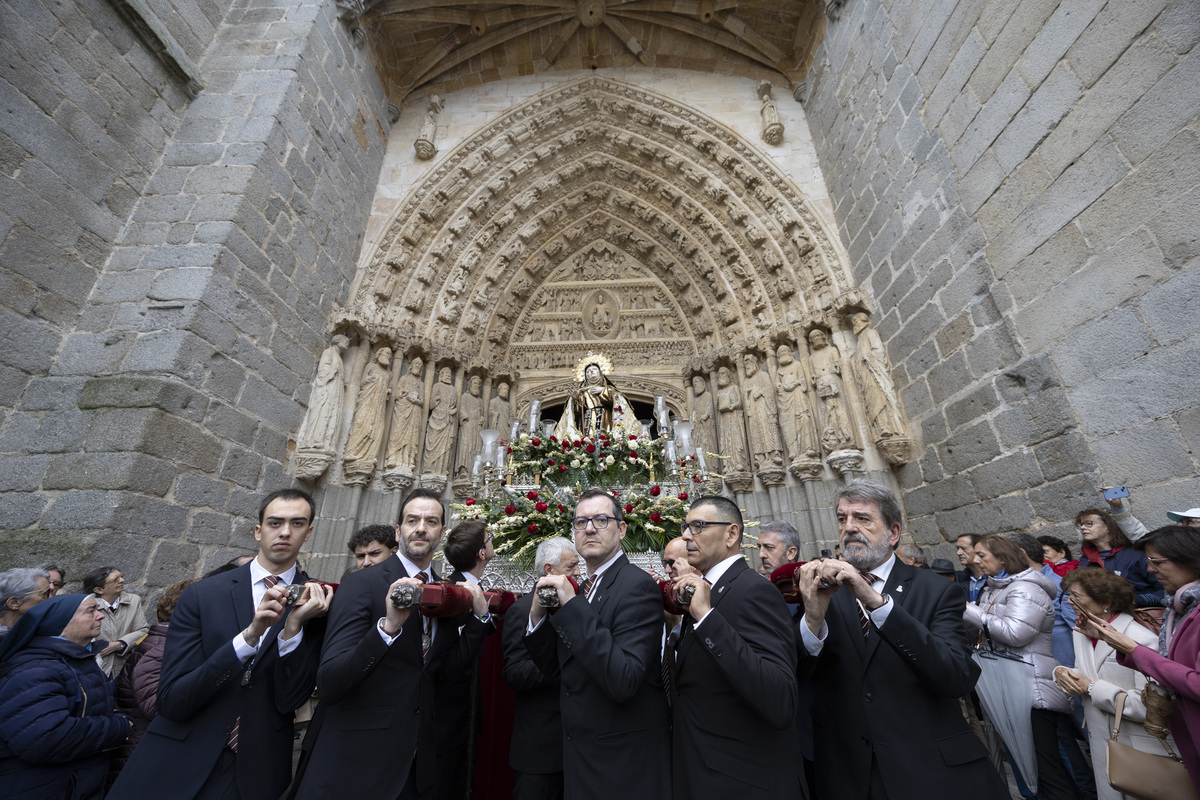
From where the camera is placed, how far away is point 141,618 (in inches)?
136

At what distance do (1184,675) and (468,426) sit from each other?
657 cm

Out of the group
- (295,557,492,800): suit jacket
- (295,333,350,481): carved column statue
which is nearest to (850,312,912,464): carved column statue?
(295,557,492,800): suit jacket

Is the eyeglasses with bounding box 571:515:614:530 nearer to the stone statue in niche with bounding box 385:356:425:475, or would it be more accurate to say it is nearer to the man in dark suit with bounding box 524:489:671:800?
the man in dark suit with bounding box 524:489:671:800

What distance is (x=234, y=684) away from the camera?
1789mm

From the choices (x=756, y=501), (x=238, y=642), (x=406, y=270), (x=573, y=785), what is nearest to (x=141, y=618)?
(x=238, y=642)

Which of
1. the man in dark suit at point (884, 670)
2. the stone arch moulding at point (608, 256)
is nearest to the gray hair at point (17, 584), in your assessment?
the man in dark suit at point (884, 670)

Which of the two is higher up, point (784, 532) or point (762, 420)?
point (762, 420)

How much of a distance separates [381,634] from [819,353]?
6158mm

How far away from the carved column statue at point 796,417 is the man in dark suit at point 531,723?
4.74 m

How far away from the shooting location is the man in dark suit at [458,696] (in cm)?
222

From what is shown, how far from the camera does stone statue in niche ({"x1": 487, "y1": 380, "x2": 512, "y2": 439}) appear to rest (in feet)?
24.6

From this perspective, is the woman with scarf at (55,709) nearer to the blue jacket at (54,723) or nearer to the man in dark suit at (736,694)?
the blue jacket at (54,723)

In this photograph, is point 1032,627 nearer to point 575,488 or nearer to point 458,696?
point 458,696

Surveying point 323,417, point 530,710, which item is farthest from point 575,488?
point 323,417
